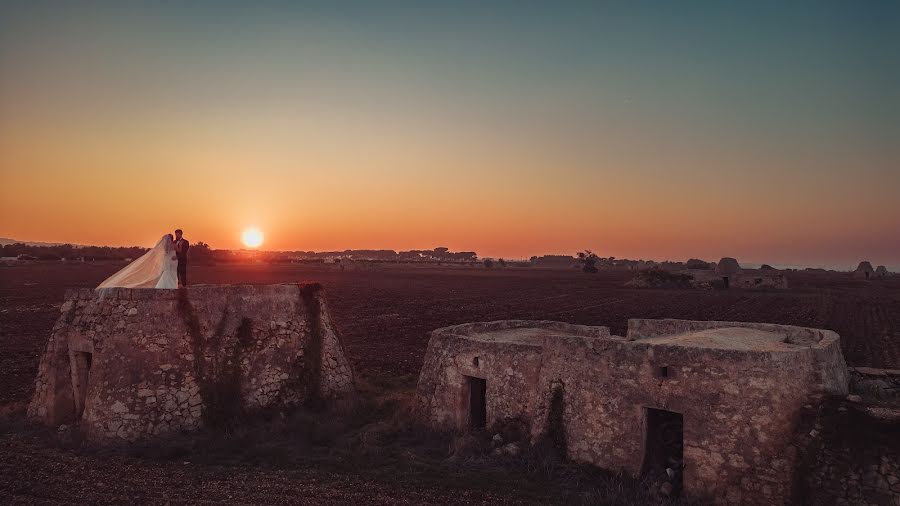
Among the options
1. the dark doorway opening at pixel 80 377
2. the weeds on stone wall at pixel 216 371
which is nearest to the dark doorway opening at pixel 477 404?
the weeds on stone wall at pixel 216 371

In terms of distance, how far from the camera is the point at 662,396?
893 cm

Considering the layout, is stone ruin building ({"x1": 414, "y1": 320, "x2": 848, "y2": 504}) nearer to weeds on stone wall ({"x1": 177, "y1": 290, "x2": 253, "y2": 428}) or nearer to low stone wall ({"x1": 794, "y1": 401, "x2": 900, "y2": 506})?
low stone wall ({"x1": 794, "y1": 401, "x2": 900, "y2": 506})

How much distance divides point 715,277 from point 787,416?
63.8m

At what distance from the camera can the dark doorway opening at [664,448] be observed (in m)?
8.98

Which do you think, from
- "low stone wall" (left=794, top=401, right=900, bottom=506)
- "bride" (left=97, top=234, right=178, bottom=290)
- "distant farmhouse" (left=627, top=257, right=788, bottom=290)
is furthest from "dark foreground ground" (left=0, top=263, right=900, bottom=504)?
"distant farmhouse" (left=627, top=257, right=788, bottom=290)

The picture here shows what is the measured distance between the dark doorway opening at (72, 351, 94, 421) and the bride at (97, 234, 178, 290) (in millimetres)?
1541

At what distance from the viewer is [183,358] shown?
11.6m

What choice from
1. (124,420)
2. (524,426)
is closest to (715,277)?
(524,426)

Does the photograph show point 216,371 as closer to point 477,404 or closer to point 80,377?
point 80,377

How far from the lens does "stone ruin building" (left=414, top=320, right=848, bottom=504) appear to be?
26.6 ft

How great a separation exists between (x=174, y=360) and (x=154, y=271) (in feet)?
7.42

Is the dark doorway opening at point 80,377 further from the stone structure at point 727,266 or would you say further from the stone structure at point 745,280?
the stone structure at point 727,266

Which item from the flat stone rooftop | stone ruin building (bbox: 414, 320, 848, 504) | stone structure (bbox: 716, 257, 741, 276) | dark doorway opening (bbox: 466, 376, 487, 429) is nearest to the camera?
stone ruin building (bbox: 414, 320, 848, 504)

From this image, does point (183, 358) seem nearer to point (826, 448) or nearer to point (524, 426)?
point (524, 426)
